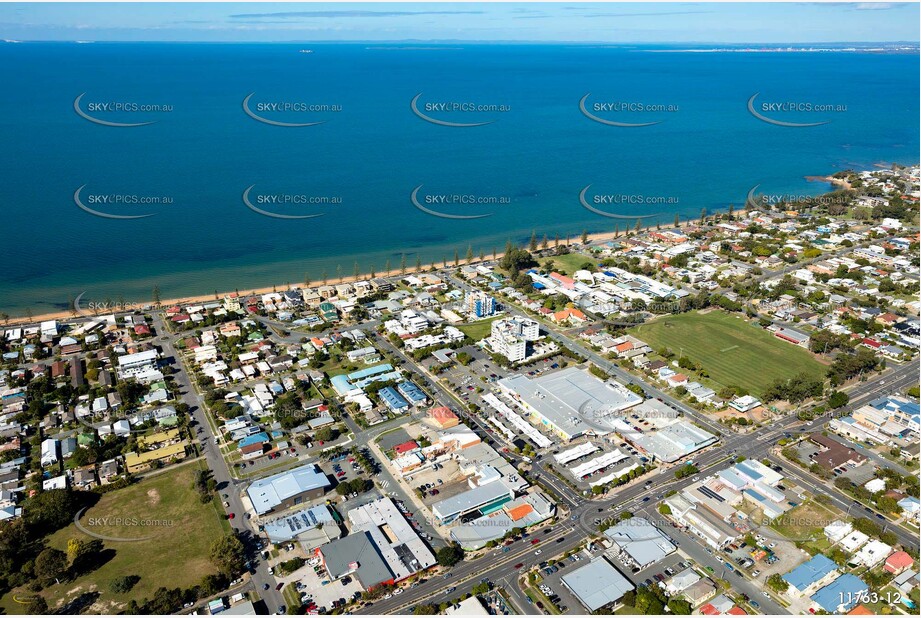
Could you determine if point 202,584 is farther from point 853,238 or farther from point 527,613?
point 853,238

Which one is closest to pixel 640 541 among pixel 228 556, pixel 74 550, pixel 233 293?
pixel 228 556

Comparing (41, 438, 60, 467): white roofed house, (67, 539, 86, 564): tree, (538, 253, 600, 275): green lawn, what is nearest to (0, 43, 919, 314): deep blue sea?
(538, 253, 600, 275): green lawn

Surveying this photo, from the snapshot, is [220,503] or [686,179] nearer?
[220,503]

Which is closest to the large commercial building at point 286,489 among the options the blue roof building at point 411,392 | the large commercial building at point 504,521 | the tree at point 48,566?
the large commercial building at point 504,521

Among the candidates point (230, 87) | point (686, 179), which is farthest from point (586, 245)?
point (230, 87)

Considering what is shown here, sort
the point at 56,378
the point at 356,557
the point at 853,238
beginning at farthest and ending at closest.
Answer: the point at 853,238 → the point at 56,378 → the point at 356,557

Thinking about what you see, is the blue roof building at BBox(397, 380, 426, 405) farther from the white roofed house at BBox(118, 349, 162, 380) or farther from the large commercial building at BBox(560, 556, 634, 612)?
the white roofed house at BBox(118, 349, 162, 380)
